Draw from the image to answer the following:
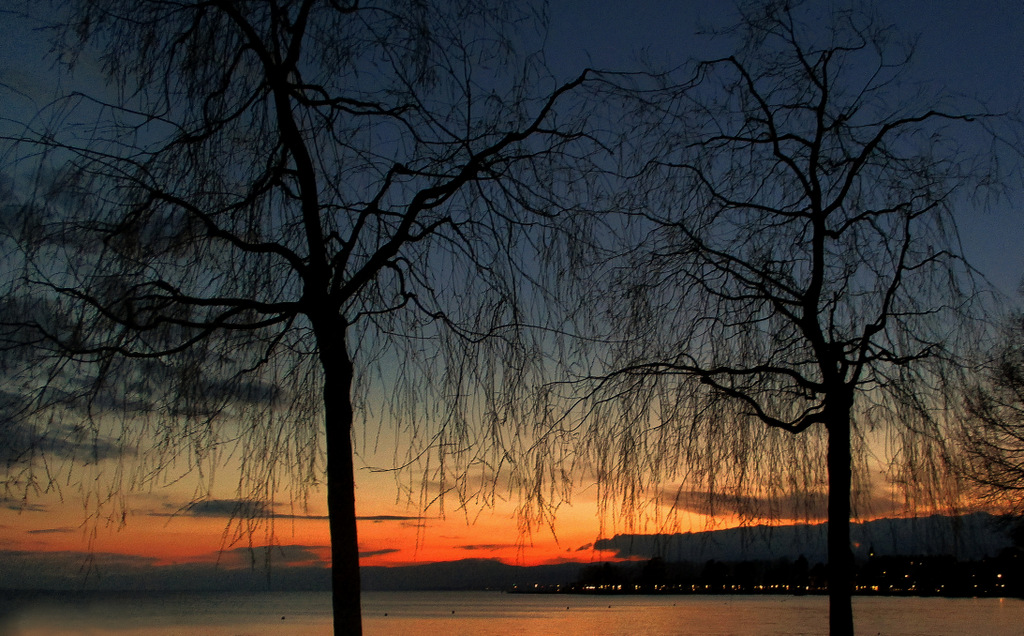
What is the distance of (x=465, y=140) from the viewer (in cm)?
464

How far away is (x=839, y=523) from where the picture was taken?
20.5 ft

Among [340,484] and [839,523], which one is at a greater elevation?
[340,484]

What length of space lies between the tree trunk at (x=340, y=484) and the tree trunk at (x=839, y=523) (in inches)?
148

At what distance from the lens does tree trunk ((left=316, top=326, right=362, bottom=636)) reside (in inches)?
176

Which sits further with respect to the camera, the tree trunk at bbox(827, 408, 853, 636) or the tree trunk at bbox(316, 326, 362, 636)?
the tree trunk at bbox(827, 408, 853, 636)

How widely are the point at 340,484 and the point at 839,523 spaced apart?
4.00m

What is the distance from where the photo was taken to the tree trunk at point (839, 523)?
6156 mm

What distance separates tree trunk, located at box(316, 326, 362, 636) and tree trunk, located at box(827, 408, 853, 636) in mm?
3764

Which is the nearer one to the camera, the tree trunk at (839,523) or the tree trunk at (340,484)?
the tree trunk at (340,484)

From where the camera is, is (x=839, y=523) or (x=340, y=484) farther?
(x=839, y=523)

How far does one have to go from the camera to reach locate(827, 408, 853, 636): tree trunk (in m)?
6.16

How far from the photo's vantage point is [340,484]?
14.9 feet

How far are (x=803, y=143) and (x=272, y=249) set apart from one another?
469cm

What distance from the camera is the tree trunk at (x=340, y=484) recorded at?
4469 mm
